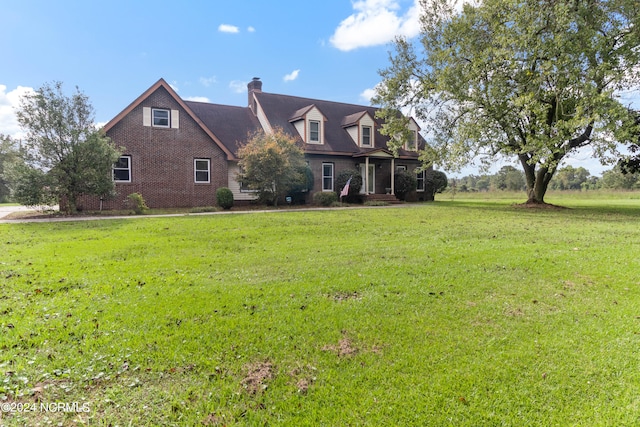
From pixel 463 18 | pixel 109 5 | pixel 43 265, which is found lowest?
pixel 43 265

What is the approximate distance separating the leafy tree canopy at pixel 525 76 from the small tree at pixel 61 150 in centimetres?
1542

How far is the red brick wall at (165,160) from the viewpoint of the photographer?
1761 cm

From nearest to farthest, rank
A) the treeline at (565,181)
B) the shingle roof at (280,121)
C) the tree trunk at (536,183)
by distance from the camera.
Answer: the tree trunk at (536,183) < the shingle roof at (280,121) < the treeline at (565,181)

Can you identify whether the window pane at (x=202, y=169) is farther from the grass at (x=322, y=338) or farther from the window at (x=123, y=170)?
the grass at (x=322, y=338)

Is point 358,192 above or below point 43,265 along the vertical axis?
above

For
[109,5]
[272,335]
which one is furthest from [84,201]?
[272,335]

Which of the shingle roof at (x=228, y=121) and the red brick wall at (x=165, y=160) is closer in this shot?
the red brick wall at (x=165, y=160)

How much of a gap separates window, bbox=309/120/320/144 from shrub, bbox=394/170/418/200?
634cm

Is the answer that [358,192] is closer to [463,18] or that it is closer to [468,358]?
[463,18]

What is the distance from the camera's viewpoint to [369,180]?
25.1m

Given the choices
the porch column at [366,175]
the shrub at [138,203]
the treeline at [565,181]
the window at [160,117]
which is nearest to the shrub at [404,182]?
the porch column at [366,175]

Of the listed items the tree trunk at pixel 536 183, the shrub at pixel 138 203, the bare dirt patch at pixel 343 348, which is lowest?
the bare dirt patch at pixel 343 348

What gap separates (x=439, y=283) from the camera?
499 centimetres

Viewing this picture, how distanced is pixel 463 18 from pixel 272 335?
64.1 feet
